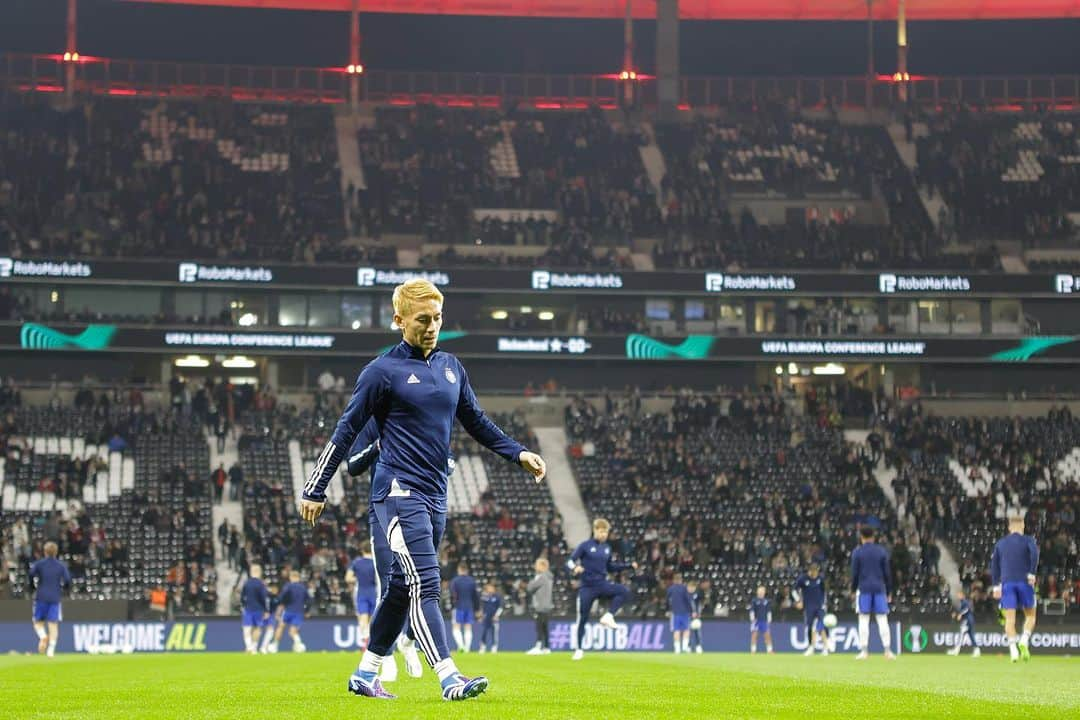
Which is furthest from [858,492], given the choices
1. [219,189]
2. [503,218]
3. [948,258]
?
[219,189]

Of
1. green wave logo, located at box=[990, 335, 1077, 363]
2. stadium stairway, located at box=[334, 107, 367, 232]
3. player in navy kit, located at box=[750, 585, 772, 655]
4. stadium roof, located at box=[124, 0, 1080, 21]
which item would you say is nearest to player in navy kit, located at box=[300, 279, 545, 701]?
player in navy kit, located at box=[750, 585, 772, 655]

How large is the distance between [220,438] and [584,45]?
32997 mm

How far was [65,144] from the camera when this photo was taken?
61.1 m

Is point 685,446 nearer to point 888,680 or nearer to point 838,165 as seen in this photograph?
point 838,165

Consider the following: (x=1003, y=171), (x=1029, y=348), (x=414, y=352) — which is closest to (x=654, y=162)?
(x=1003, y=171)

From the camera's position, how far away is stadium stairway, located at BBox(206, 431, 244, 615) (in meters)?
43.2

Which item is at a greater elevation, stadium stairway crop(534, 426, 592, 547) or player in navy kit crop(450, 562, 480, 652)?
stadium stairway crop(534, 426, 592, 547)

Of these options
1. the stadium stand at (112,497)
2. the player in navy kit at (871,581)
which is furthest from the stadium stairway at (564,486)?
the player in navy kit at (871,581)

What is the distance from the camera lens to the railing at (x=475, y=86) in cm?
6806

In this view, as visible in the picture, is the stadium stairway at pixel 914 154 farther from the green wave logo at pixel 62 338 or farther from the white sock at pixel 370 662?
the white sock at pixel 370 662

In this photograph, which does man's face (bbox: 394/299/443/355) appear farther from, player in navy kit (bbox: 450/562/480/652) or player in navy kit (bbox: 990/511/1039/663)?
player in navy kit (bbox: 450/562/480/652)

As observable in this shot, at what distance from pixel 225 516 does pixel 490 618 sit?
46.4 ft

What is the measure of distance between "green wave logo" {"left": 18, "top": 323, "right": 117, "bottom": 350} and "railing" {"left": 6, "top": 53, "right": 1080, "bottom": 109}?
49.7 ft

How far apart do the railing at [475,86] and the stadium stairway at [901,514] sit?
1886cm
